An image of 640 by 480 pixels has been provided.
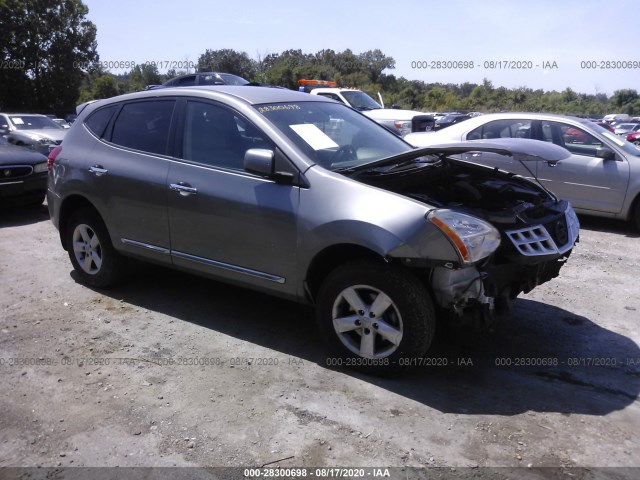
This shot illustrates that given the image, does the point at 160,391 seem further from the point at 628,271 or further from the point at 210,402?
the point at 628,271

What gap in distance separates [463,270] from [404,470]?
1.23 meters

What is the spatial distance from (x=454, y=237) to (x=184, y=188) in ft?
7.05

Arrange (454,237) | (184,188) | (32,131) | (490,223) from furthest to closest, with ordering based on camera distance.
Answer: (32,131)
(184,188)
(490,223)
(454,237)

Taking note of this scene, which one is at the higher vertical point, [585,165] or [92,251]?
[585,165]

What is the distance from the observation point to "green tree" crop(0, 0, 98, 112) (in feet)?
120

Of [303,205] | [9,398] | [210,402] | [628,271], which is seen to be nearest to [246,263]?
[303,205]

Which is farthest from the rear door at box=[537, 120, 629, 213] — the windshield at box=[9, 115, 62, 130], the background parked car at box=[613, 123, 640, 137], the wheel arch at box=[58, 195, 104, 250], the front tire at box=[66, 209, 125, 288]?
the background parked car at box=[613, 123, 640, 137]

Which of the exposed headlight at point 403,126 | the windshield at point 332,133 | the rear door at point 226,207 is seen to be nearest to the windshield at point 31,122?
the exposed headlight at point 403,126

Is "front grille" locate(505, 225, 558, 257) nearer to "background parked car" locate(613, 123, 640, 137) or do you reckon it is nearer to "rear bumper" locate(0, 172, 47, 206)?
"rear bumper" locate(0, 172, 47, 206)

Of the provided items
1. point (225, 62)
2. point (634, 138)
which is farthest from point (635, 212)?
Result: point (225, 62)

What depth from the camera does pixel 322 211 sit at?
3.74 metres

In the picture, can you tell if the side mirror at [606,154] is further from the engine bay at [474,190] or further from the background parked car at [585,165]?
the engine bay at [474,190]

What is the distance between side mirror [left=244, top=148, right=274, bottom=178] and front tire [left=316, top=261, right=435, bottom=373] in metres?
0.83

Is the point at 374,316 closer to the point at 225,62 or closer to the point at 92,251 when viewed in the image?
the point at 92,251
